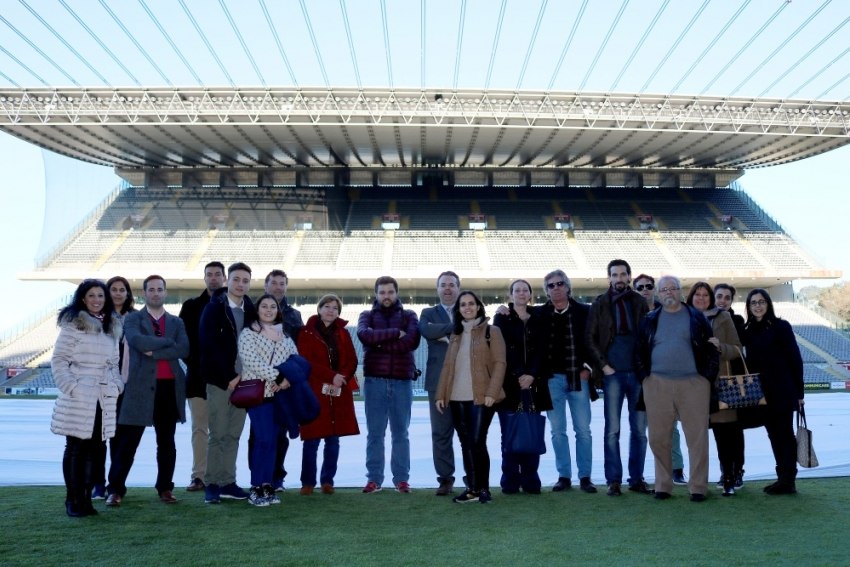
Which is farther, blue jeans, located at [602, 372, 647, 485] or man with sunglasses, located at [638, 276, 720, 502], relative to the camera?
blue jeans, located at [602, 372, 647, 485]

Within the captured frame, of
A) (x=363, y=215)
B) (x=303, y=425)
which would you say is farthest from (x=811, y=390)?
(x=303, y=425)

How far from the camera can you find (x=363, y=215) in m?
35.3

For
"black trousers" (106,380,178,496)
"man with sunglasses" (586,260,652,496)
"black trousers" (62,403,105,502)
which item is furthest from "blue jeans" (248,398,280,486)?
"man with sunglasses" (586,260,652,496)

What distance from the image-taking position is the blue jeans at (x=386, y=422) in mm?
5977

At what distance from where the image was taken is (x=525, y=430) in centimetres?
568

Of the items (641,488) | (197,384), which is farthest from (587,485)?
(197,384)

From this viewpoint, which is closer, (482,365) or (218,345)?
(218,345)

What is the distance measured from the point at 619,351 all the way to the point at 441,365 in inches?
54.8

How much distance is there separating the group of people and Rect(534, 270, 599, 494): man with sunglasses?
0.01 m

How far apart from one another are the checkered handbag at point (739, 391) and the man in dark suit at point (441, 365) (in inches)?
79.9

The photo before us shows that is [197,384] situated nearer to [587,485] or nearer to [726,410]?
[587,485]

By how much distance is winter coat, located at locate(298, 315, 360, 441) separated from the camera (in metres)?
5.85

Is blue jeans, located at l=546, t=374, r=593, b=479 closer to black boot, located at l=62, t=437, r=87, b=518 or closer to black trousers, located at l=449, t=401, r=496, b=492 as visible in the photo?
black trousers, located at l=449, t=401, r=496, b=492

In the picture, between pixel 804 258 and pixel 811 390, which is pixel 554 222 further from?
pixel 811 390
